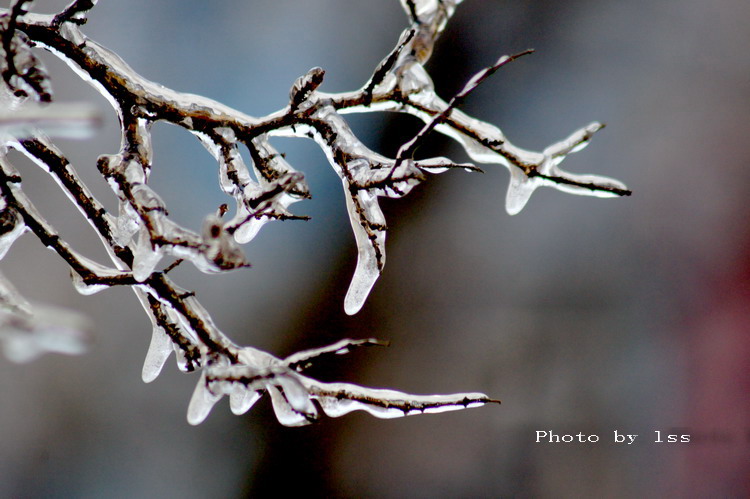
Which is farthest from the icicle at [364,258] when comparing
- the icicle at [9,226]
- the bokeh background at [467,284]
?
the bokeh background at [467,284]

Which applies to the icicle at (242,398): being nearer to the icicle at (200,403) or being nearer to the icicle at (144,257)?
the icicle at (200,403)

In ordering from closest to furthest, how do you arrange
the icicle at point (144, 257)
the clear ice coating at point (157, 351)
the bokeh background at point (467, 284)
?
the icicle at point (144, 257)
the clear ice coating at point (157, 351)
the bokeh background at point (467, 284)

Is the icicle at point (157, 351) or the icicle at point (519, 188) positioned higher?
the icicle at point (519, 188)

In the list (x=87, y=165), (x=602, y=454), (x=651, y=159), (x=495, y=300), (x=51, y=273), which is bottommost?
(x=51, y=273)


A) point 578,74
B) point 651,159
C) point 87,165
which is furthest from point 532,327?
point 87,165

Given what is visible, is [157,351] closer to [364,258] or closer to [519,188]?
[364,258]

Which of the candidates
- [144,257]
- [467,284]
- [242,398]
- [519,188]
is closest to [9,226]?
[144,257]

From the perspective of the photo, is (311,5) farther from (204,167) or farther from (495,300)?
(495,300)

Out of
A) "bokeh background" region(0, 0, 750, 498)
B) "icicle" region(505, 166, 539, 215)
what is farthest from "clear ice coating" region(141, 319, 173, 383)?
"bokeh background" region(0, 0, 750, 498)
